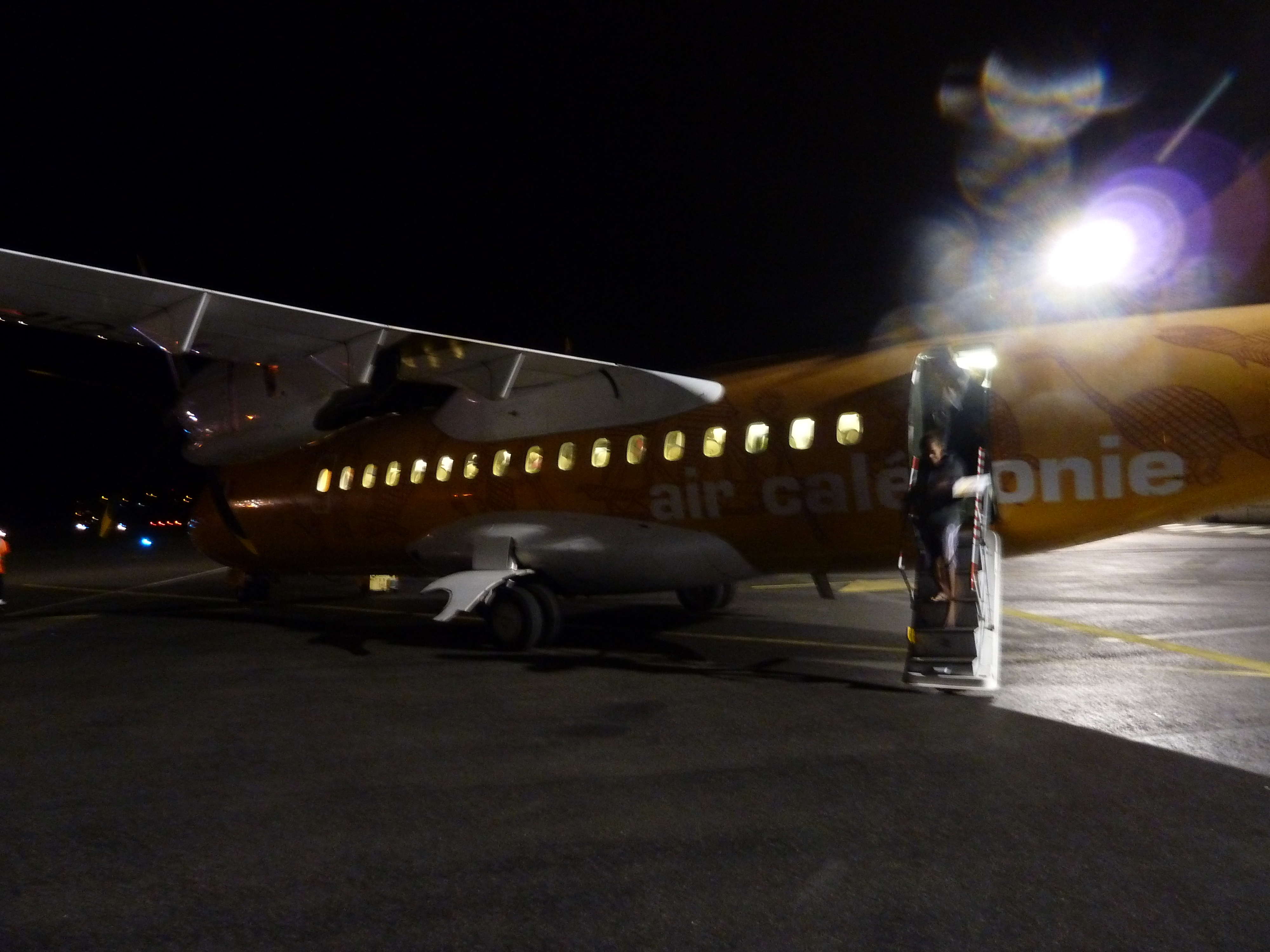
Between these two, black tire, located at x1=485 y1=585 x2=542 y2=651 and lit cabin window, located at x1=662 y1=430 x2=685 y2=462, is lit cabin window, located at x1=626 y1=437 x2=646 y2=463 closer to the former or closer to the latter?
lit cabin window, located at x1=662 y1=430 x2=685 y2=462

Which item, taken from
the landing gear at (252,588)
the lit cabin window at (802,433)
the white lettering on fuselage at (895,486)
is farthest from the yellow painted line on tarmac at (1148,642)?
the landing gear at (252,588)

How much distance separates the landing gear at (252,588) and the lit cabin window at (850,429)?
11.8 meters

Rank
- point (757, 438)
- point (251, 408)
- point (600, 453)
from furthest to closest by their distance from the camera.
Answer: point (251, 408)
point (600, 453)
point (757, 438)

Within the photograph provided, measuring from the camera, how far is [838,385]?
984 cm

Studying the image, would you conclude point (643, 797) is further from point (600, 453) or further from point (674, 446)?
point (600, 453)

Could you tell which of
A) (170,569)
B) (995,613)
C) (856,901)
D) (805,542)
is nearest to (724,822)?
(856,901)

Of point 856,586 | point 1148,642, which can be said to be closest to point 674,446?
point 1148,642

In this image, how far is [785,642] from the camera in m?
11.2

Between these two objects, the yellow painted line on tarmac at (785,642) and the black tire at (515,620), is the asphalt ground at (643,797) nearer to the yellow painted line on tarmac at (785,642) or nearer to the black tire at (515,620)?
the yellow painted line on tarmac at (785,642)

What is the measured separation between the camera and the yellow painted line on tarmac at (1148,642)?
9.07 metres

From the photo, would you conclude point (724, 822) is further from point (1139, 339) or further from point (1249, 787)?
point (1139, 339)

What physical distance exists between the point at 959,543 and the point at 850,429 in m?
1.58

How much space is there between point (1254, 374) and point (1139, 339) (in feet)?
3.12

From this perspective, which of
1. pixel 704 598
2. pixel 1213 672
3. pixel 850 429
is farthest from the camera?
pixel 704 598
